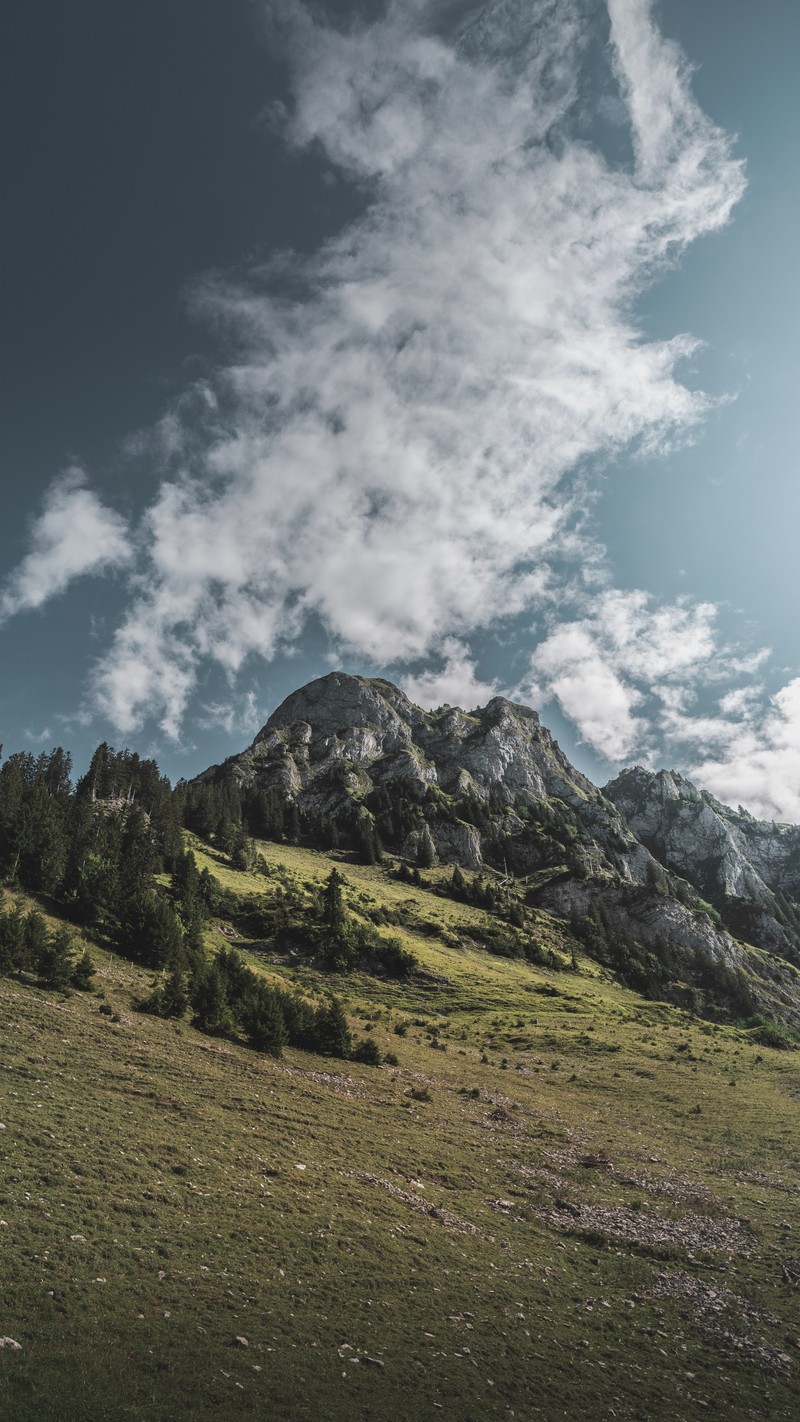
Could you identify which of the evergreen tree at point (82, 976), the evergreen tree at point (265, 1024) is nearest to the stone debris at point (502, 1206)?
the evergreen tree at point (265, 1024)

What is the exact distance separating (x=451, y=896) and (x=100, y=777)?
101 metres

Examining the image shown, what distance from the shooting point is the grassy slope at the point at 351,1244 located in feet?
39.4

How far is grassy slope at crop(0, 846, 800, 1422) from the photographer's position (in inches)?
473

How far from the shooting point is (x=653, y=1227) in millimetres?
25375

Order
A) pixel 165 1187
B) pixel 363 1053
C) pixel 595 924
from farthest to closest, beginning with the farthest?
pixel 595 924
pixel 363 1053
pixel 165 1187

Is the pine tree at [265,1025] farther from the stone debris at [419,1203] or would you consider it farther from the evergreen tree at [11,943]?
the stone debris at [419,1203]

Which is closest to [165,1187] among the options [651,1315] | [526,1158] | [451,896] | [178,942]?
[651,1315]

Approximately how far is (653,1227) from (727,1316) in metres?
6.64

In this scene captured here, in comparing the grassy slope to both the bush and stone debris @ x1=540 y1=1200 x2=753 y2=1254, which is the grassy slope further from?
the bush

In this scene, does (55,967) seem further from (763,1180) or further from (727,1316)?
(763,1180)

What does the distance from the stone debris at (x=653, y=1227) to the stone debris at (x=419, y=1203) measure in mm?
4565

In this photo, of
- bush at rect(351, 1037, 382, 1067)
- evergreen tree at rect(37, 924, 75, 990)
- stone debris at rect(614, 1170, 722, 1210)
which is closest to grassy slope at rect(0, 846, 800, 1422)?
stone debris at rect(614, 1170, 722, 1210)

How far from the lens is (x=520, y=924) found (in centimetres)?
15762

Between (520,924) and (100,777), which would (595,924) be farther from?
(100,777)
